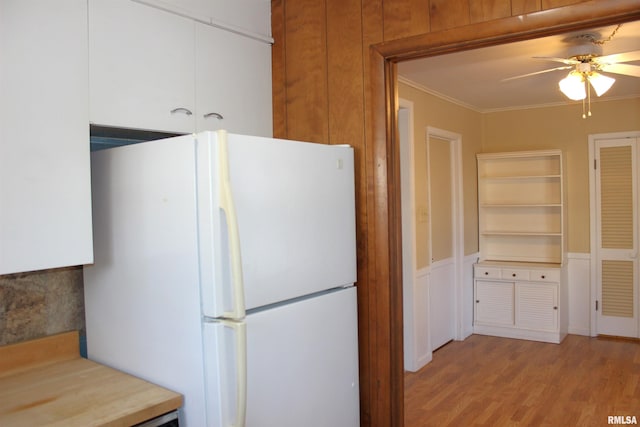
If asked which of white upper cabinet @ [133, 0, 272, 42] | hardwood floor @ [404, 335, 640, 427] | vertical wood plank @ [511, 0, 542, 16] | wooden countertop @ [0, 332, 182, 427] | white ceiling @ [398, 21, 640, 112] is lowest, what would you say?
hardwood floor @ [404, 335, 640, 427]

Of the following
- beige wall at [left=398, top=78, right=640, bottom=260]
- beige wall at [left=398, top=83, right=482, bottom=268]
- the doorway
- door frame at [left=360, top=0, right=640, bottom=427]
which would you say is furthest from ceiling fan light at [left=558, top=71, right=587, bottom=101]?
door frame at [left=360, top=0, right=640, bottom=427]

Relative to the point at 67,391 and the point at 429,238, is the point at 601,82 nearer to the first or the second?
the point at 429,238

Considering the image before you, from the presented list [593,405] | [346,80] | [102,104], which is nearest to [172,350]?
[102,104]

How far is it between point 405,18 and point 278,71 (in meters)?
0.66

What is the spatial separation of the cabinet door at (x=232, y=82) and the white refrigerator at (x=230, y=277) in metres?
0.48

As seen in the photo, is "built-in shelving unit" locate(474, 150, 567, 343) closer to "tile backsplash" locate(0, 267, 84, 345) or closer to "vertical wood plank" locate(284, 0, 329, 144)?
"vertical wood plank" locate(284, 0, 329, 144)

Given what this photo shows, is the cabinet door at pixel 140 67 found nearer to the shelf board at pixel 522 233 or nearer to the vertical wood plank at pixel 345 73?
the vertical wood plank at pixel 345 73

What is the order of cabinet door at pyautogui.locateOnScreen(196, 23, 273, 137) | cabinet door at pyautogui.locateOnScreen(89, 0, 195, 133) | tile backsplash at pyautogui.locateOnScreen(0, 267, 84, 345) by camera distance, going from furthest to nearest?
cabinet door at pyautogui.locateOnScreen(196, 23, 273, 137) < tile backsplash at pyautogui.locateOnScreen(0, 267, 84, 345) < cabinet door at pyautogui.locateOnScreen(89, 0, 195, 133)

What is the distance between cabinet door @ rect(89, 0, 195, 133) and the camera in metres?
1.77

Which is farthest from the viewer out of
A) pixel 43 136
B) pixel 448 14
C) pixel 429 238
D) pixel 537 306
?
pixel 537 306

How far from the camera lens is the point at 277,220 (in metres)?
1.73

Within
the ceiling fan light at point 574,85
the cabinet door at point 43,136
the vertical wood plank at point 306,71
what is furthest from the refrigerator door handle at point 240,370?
the ceiling fan light at point 574,85

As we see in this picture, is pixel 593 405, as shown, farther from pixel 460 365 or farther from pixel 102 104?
pixel 102 104

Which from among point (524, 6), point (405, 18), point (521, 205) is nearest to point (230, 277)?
point (405, 18)
